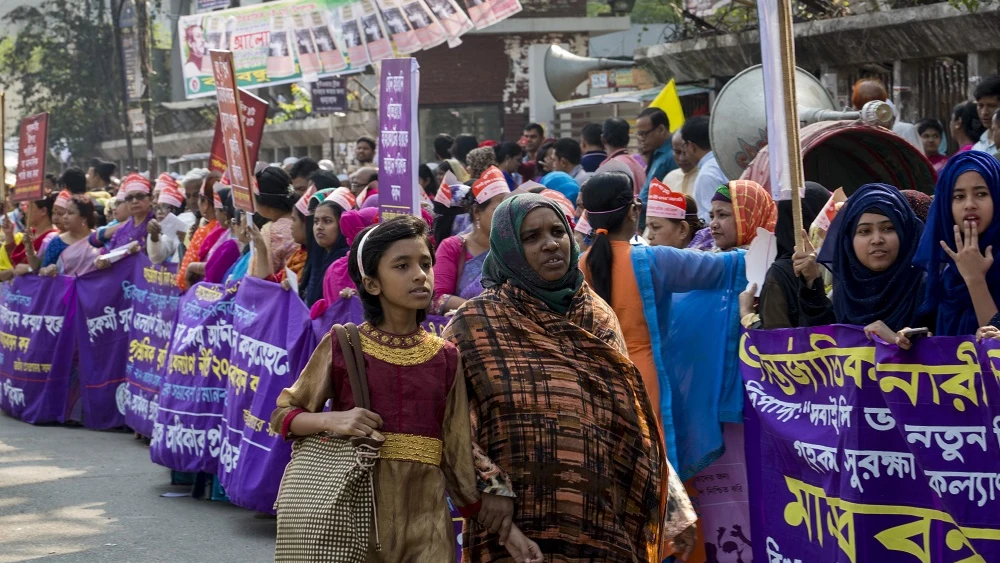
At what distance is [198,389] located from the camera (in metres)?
8.62

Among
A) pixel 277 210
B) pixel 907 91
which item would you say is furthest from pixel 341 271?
pixel 907 91

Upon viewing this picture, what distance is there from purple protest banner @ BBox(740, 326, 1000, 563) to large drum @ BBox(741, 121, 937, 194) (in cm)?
209

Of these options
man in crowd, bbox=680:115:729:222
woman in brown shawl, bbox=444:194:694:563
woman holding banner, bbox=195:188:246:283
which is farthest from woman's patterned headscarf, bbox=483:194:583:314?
man in crowd, bbox=680:115:729:222

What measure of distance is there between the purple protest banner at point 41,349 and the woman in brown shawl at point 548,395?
795 cm

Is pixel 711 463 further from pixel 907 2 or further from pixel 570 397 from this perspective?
pixel 907 2

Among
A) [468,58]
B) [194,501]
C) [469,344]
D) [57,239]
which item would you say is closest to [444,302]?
[469,344]

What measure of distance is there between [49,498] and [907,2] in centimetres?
896

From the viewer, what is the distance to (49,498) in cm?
851

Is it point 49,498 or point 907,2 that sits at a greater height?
point 907,2

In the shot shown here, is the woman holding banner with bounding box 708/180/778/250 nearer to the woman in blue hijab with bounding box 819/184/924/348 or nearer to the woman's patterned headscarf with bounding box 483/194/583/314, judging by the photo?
the woman in blue hijab with bounding box 819/184/924/348

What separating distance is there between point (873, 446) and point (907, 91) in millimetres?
9564

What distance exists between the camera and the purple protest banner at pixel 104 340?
11.2 meters

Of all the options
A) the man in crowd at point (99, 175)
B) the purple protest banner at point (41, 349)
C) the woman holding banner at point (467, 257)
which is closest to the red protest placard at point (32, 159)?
the purple protest banner at point (41, 349)

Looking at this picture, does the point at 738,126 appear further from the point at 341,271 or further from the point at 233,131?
the point at 233,131
